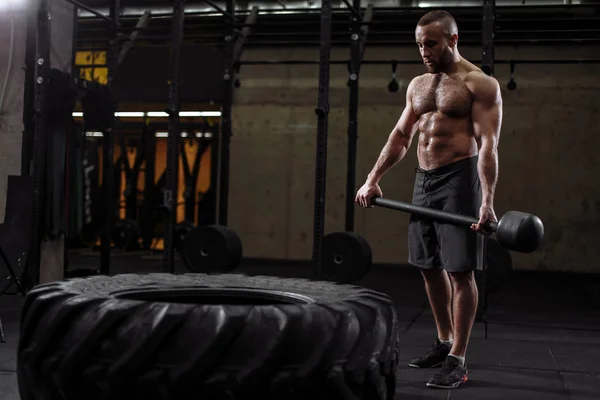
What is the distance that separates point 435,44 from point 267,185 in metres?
6.39

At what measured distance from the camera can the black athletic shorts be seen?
2.56 meters

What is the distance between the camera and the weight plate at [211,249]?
5875 millimetres

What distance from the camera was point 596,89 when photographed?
8.07 m

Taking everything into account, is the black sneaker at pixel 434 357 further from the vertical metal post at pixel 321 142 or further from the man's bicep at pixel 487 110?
the vertical metal post at pixel 321 142

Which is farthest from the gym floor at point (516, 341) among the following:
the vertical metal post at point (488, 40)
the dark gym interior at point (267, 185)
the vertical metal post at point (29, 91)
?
the vertical metal post at point (488, 40)

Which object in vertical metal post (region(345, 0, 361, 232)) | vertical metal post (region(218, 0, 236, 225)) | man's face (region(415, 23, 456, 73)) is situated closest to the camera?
man's face (region(415, 23, 456, 73))

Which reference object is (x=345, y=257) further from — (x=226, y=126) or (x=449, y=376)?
(x=449, y=376)

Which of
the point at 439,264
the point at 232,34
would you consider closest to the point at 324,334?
the point at 439,264

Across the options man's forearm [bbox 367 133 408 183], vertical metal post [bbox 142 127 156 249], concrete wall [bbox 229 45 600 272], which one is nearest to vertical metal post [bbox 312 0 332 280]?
man's forearm [bbox 367 133 408 183]

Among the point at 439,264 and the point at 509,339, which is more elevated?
the point at 439,264

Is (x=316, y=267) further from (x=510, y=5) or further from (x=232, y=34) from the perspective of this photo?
(x=510, y=5)

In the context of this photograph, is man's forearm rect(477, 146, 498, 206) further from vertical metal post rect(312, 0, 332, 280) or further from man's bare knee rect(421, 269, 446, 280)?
vertical metal post rect(312, 0, 332, 280)

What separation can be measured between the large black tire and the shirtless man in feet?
4.93

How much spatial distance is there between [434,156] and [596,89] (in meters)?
6.16
